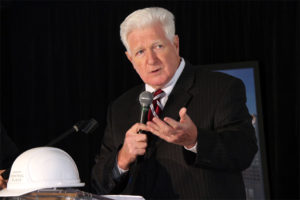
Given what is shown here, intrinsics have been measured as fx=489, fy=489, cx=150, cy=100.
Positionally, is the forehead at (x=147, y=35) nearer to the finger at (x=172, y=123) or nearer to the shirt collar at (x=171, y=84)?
the shirt collar at (x=171, y=84)

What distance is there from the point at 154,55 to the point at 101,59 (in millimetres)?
3056

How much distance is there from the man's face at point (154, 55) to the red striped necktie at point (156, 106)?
4 cm

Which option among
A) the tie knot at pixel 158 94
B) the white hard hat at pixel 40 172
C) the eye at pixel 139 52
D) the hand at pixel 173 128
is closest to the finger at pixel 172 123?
the hand at pixel 173 128

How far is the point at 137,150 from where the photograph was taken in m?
2.32

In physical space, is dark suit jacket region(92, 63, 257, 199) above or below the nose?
below

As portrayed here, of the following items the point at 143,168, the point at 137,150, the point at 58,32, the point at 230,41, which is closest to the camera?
the point at 137,150

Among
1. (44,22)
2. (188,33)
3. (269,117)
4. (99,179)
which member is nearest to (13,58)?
(44,22)

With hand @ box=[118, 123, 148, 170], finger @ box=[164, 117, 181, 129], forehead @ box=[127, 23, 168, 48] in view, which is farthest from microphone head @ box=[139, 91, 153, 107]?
forehead @ box=[127, 23, 168, 48]

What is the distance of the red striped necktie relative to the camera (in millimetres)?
2670

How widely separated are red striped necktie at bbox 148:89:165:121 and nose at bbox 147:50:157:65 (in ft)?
0.54

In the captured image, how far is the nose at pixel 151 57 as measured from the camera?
269 centimetres

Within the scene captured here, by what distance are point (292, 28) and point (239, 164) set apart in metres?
2.59

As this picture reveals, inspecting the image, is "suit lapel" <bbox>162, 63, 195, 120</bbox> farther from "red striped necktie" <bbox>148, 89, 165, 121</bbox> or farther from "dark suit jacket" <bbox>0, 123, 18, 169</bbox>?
"dark suit jacket" <bbox>0, 123, 18, 169</bbox>

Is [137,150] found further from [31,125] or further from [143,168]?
[31,125]
